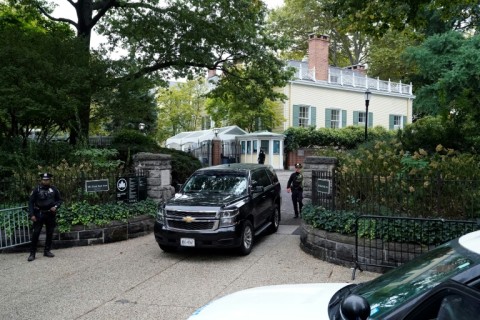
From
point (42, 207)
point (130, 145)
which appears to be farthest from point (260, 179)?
point (130, 145)

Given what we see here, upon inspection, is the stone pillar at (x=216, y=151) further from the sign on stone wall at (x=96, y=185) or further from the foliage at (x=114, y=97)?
the sign on stone wall at (x=96, y=185)

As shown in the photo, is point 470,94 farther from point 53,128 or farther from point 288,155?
point 288,155

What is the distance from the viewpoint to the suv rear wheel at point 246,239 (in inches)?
330

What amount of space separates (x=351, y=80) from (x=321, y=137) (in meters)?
7.83

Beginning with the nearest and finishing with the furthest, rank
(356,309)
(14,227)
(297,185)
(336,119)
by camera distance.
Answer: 1. (356,309)
2. (14,227)
3. (297,185)
4. (336,119)

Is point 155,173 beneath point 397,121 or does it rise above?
beneath

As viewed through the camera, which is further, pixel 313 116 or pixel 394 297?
pixel 313 116

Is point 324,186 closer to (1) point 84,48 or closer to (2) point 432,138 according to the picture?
(2) point 432,138

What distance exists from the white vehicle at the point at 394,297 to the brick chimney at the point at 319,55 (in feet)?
107

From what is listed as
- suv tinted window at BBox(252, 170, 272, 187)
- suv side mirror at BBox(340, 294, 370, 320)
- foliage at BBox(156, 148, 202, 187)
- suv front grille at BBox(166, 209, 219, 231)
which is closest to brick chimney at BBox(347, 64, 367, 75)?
foliage at BBox(156, 148, 202, 187)

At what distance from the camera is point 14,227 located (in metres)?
9.11

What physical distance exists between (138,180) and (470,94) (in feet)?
28.4

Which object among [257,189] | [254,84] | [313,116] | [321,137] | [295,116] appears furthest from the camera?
[313,116]

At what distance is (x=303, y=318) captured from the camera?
105 inches
